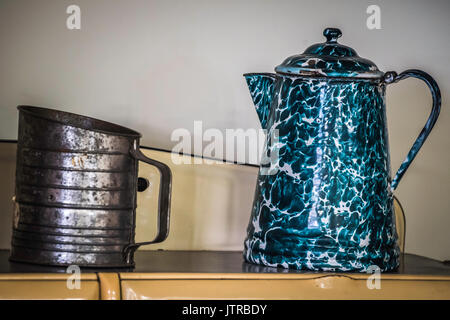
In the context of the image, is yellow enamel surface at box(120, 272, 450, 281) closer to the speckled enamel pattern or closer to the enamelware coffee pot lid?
the speckled enamel pattern

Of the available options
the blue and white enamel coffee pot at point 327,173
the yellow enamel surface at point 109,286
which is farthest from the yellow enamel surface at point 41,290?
the blue and white enamel coffee pot at point 327,173

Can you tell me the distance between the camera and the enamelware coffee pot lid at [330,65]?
0.79 metres

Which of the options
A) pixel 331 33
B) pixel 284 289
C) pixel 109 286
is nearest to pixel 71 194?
Result: pixel 109 286

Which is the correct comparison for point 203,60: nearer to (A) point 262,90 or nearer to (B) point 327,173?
(A) point 262,90

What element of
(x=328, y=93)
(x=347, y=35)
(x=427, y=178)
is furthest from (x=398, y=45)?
(x=328, y=93)

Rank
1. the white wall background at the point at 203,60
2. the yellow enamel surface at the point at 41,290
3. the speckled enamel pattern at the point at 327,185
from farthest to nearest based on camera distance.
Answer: the white wall background at the point at 203,60 < the speckled enamel pattern at the point at 327,185 < the yellow enamel surface at the point at 41,290

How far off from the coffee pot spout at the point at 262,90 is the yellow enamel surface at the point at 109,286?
1.02 ft

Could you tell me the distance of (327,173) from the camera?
31.0 inches

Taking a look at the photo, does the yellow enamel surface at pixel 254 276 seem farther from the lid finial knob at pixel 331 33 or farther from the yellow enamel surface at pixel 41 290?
the lid finial knob at pixel 331 33

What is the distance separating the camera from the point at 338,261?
0.78 metres

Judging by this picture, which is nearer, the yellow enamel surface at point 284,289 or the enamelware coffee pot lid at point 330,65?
the yellow enamel surface at point 284,289

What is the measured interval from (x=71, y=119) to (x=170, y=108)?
28 centimetres
